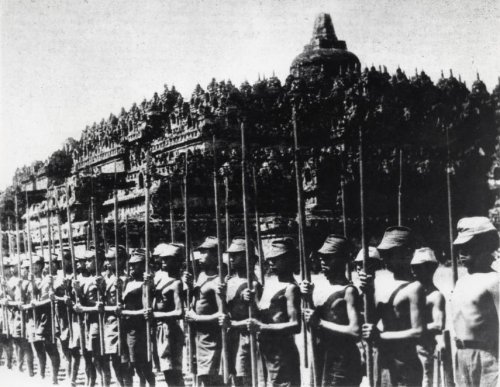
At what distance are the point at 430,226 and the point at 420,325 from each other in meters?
23.6

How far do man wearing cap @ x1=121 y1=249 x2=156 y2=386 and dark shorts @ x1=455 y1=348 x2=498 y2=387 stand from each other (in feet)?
15.5

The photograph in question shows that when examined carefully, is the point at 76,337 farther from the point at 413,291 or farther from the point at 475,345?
the point at 475,345

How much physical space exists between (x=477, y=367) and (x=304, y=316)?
1.78 metres

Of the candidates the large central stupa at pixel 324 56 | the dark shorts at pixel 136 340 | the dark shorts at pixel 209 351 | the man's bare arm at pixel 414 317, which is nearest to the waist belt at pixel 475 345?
the man's bare arm at pixel 414 317

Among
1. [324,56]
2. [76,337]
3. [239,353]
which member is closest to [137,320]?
[239,353]

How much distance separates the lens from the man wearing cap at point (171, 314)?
9039 mm

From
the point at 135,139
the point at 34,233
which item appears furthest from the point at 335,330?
the point at 135,139

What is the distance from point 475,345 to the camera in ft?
18.5

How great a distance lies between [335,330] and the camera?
649cm

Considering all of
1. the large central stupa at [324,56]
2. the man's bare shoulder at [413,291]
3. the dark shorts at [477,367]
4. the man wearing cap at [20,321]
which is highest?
the large central stupa at [324,56]

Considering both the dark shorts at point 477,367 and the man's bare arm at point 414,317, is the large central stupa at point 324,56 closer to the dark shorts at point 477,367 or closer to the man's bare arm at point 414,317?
the man's bare arm at point 414,317

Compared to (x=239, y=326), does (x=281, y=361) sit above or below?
below

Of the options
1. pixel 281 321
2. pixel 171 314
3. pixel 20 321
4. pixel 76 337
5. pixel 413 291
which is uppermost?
pixel 413 291

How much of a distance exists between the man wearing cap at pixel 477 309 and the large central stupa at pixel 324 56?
1719 inches
